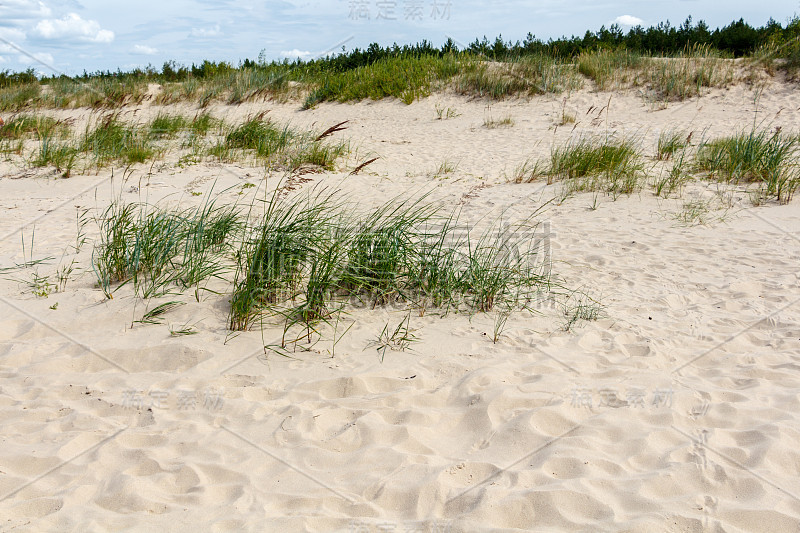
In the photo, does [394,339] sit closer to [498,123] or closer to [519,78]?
[498,123]

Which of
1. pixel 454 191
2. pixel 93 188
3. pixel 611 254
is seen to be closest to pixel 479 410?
pixel 611 254

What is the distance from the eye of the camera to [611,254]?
5059mm

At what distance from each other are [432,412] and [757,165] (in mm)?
6706

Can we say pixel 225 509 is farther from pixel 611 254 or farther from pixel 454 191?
pixel 454 191

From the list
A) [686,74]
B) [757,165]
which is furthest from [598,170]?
[686,74]

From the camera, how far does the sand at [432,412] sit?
2.11 metres

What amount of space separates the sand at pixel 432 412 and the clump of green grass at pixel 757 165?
1971 mm

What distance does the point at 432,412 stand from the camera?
276 centimetres

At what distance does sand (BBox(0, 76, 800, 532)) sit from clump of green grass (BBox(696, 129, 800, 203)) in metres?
1.97

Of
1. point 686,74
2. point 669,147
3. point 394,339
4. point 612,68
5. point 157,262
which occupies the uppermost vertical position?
point 612,68

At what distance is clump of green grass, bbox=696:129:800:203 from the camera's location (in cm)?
676

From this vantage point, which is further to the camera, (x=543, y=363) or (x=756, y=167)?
(x=756, y=167)

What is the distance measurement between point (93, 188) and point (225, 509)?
6.24 m

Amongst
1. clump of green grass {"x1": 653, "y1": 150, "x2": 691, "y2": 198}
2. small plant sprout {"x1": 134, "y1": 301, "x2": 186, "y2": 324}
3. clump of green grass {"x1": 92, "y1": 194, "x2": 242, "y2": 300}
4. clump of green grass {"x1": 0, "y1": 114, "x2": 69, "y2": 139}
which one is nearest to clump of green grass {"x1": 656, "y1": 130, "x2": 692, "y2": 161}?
clump of green grass {"x1": 653, "y1": 150, "x2": 691, "y2": 198}
